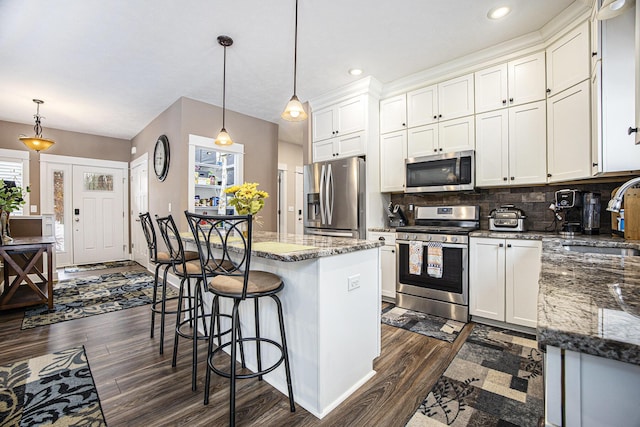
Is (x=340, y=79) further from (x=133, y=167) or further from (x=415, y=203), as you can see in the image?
→ (x=133, y=167)

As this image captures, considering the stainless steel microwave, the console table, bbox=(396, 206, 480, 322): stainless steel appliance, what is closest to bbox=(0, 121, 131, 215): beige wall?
the console table

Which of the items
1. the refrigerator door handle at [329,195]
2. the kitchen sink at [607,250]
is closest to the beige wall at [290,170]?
the refrigerator door handle at [329,195]

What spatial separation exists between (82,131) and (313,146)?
5.12 meters

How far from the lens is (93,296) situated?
12.6ft

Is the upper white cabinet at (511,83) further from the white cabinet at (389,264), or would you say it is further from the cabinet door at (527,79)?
the white cabinet at (389,264)

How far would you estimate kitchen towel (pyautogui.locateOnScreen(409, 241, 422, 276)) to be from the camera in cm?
313

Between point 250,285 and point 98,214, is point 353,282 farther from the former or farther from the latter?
point 98,214

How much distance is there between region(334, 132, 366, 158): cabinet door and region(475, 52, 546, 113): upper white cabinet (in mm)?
1308

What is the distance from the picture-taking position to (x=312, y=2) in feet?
7.56

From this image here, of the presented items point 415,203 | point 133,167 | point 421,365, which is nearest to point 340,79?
point 415,203

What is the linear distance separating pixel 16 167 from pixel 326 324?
6783mm

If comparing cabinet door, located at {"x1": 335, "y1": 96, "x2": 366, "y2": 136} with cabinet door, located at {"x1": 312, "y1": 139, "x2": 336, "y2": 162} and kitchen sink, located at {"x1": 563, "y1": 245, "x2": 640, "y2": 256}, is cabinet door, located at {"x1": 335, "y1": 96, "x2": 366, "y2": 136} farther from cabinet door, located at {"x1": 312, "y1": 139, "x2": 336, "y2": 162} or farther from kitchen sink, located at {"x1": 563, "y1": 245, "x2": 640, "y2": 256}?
kitchen sink, located at {"x1": 563, "y1": 245, "x2": 640, "y2": 256}

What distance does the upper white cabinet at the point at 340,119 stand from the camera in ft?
12.1

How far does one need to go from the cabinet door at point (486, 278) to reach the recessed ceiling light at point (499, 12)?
76.6 inches
